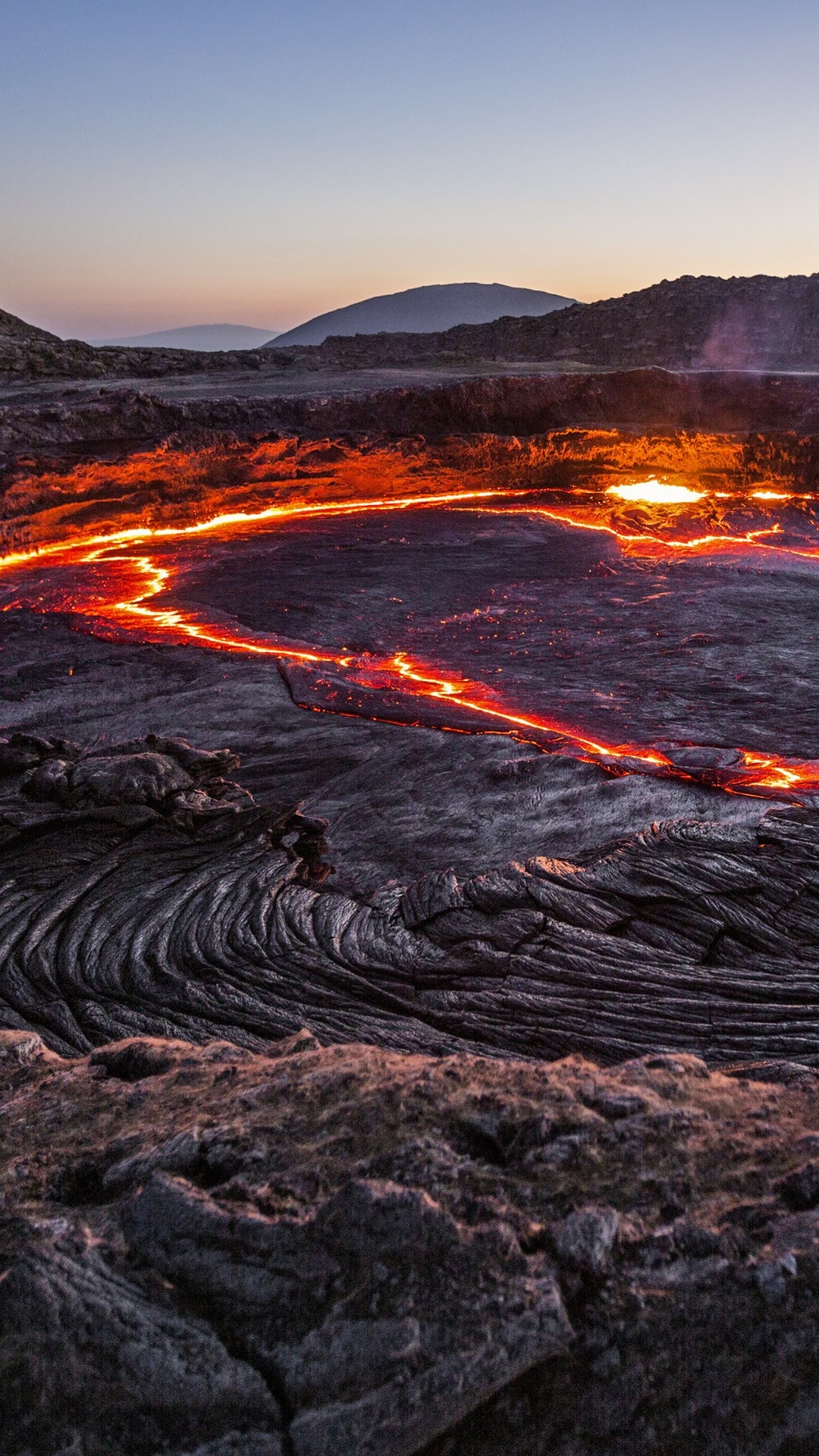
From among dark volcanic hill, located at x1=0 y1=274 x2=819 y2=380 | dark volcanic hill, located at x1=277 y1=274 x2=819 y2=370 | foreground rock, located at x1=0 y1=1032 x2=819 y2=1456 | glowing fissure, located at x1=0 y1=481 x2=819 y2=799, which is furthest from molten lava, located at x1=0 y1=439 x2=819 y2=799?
dark volcanic hill, located at x1=277 y1=274 x2=819 y2=370

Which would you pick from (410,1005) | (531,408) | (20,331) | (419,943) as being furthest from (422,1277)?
(20,331)

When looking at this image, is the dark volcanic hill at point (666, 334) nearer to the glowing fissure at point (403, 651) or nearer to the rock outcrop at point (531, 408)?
the rock outcrop at point (531, 408)

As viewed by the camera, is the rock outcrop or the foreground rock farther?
the rock outcrop

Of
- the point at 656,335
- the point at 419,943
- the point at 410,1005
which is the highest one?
the point at 656,335

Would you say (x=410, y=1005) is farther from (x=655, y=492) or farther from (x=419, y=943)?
(x=655, y=492)

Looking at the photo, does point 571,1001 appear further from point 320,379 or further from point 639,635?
point 320,379

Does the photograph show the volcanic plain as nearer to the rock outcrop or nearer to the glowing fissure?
the glowing fissure
